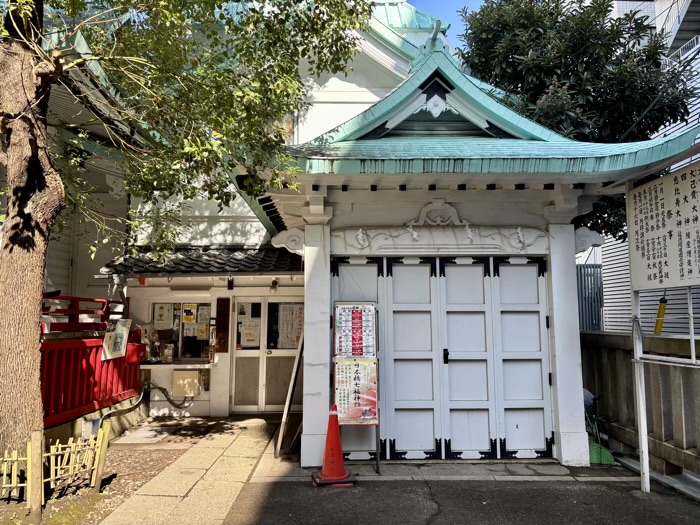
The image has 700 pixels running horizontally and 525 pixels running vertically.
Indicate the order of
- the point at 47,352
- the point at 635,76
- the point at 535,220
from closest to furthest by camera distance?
the point at 47,352, the point at 535,220, the point at 635,76

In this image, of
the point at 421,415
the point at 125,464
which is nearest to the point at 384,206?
the point at 421,415

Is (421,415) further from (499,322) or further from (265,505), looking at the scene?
(265,505)

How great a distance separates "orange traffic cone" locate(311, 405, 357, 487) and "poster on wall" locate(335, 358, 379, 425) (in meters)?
0.27

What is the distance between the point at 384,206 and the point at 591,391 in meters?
4.42

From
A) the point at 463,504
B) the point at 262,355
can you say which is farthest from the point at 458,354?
the point at 262,355

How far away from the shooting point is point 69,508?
4.87m

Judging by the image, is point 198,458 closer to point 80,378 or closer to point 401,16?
point 80,378

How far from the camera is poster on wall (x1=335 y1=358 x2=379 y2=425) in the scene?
616 centimetres

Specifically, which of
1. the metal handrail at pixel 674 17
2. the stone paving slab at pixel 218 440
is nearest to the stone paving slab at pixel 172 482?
the stone paving slab at pixel 218 440

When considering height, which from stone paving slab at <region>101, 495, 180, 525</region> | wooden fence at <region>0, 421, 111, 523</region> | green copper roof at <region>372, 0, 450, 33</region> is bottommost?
stone paving slab at <region>101, 495, 180, 525</region>

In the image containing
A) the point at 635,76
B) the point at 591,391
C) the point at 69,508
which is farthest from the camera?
the point at 635,76

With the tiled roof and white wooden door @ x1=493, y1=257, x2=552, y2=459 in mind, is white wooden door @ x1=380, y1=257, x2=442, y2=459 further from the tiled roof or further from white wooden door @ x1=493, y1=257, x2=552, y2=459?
the tiled roof

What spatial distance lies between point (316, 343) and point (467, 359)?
2061 millimetres

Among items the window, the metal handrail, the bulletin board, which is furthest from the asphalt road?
the metal handrail
